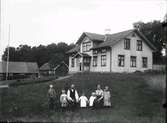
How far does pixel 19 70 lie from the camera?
61.6m

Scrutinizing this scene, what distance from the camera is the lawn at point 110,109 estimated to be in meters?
13.3

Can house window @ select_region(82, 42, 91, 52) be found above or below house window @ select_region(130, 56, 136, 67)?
above

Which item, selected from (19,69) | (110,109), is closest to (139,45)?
(110,109)

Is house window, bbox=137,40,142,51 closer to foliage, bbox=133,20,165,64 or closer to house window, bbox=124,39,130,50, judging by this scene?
house window, bbox=124,39,130,50

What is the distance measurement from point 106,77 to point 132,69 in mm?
9093

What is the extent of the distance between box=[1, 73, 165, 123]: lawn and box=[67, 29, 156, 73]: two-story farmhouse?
24.0 ft

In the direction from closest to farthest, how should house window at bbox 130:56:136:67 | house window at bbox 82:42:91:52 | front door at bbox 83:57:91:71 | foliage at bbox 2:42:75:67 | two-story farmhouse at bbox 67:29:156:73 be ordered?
two-story farmhouse at bbox 67:29:156:73 < house window at bbox 130:56:136:67 < front door at bbox 83:57:91:71 < house window at bbox 82:42:91:52 < foliage at bbox 2:42:75:67

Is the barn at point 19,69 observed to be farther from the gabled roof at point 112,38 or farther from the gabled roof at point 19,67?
the gabled roof at point 112,38

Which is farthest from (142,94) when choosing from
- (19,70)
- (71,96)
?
(19,70)

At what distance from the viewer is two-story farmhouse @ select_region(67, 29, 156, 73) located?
32.4 m

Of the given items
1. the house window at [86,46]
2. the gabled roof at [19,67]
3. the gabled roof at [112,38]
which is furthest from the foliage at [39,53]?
the house window at [86,46]

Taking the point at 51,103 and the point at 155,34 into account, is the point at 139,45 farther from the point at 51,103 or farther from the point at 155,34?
the point at 51,103

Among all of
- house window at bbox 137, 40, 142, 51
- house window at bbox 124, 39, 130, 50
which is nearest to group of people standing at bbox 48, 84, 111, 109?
house window at bbox 124, 39, 130, 50

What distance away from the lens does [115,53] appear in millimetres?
32344
